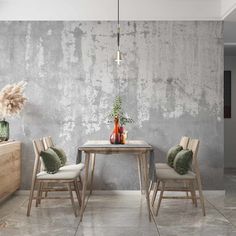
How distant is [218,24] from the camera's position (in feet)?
20.0

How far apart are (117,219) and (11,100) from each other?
200cm

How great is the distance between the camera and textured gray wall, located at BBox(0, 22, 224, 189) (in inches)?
238

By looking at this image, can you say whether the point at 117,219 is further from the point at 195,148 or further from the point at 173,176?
the point at 195,148

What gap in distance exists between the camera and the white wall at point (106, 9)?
19.9 ft

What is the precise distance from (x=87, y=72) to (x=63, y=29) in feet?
2.20

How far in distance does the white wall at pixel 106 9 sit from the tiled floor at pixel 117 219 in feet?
7.98

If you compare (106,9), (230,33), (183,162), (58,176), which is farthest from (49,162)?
(230,33)

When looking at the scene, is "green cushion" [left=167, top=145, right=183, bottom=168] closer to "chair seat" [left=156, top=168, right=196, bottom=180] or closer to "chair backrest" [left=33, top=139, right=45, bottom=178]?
"chair seat" [left=156, top=168, right=196, bottom=180]

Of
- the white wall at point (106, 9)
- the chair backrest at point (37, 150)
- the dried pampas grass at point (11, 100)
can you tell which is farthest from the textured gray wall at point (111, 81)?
the chair backrest at point (37, 150)

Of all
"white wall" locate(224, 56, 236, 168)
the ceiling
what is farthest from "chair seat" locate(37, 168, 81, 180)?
"white wall" locate(224, 56, 236, 168)

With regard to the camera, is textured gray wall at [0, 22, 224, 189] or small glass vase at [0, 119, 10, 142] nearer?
small glass vase at [0, 119, 10, 142]

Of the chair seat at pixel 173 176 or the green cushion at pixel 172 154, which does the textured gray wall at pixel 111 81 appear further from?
the chair seat at pixel 173 176

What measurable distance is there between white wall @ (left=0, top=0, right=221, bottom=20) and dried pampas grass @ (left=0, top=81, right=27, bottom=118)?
3.74 feet

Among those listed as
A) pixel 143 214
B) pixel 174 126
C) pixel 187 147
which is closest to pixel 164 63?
pixel 174 126
